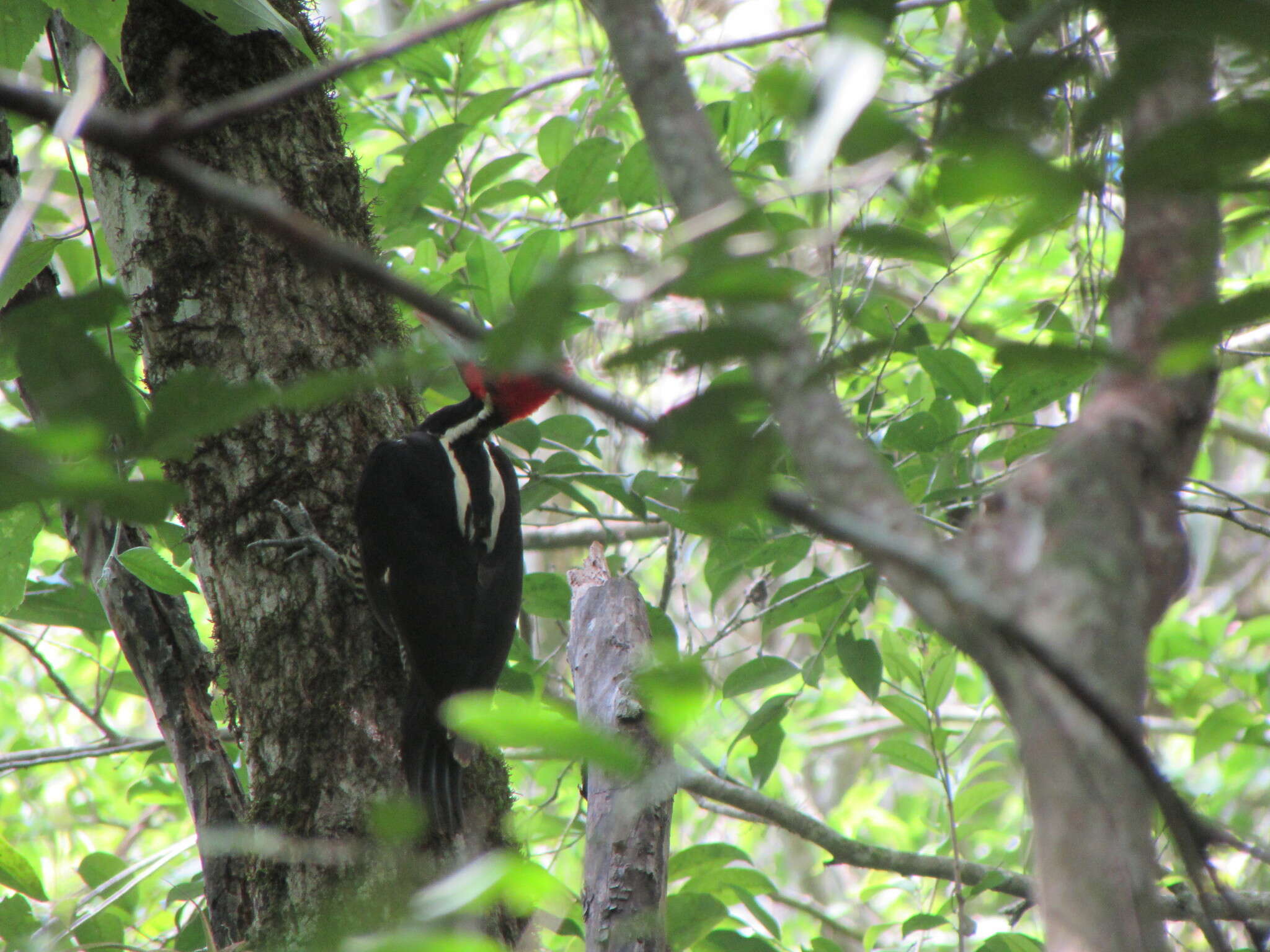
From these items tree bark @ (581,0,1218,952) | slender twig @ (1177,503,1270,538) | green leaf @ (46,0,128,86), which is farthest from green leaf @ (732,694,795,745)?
tree bark @ (581,0,1218,952)

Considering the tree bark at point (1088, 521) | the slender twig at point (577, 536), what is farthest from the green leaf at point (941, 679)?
the tree bark at point (1088, 521)

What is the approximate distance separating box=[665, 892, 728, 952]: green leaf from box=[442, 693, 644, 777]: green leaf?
6.91 feet

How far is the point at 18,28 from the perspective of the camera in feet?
6.74

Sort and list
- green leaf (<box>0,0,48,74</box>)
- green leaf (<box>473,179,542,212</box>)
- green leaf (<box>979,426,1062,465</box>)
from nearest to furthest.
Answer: green leaf (<box>0,0,48,74</box>)
green leaf (<box>979,426,1062,465</box>)
green leaf (<box>473,179,542,212</box>)

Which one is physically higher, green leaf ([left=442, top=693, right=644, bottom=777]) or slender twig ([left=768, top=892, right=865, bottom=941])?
green leaf ([left=442, top=693, right=644, bottom=777])

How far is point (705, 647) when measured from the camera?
2709 millimetres

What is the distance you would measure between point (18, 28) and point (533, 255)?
132cm

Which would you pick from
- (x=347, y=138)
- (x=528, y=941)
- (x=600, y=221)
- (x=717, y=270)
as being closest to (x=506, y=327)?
(x=717, y=270)

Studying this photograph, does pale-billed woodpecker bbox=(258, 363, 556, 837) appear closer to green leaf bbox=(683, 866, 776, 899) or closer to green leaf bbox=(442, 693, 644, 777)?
green leaf bbox=(683, 866, 776, 899)

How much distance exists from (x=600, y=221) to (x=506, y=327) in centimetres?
291

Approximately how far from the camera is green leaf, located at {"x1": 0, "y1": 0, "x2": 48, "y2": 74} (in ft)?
6.69

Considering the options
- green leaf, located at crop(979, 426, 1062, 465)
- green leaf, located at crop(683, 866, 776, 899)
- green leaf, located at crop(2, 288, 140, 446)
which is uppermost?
green leaf, located at crop(979, 426, 1062, 465)

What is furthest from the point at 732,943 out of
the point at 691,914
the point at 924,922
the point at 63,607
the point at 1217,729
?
the point at 63,607

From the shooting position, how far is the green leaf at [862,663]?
3.16 metres
